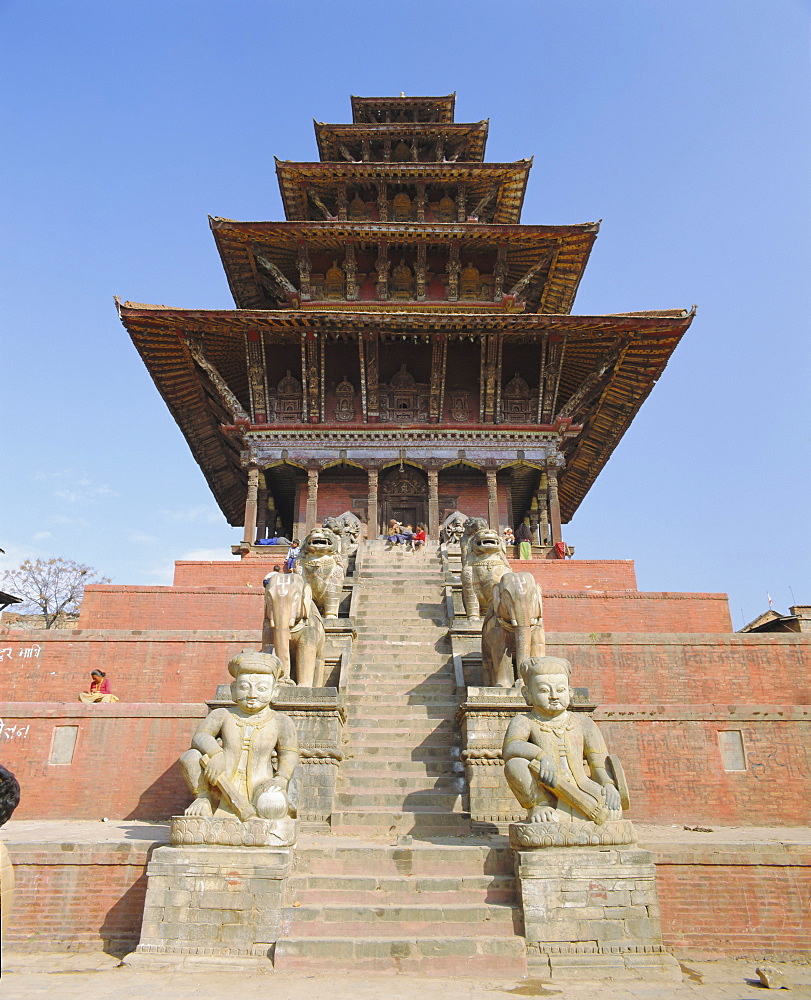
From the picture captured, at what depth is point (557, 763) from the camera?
18.7ft

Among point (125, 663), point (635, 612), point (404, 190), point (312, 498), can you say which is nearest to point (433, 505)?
point (312, 498)

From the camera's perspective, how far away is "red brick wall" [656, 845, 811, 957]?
5.61m

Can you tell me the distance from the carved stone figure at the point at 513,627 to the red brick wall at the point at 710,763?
1.46 m

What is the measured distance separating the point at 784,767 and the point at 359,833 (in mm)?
5240

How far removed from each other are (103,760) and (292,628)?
303cm

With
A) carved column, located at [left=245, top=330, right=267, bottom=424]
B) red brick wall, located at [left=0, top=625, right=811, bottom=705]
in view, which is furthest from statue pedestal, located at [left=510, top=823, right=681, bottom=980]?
carved column, located at [left=245, top=330, right=267, bottom=424]

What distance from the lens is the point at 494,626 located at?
827 centimetres

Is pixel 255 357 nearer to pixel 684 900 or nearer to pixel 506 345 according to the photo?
pixel 506 345

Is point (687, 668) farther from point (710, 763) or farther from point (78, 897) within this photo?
point (78, 897)

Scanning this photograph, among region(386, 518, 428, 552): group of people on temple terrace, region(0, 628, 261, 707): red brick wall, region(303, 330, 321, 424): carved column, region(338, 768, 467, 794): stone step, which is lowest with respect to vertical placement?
region(338, 768, 467, 794): stone step

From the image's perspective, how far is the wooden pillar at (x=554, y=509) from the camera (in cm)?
1931

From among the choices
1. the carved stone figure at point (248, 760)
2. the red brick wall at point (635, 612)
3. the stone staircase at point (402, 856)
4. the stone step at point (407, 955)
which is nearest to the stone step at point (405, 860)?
the stone staircase at point (402, 856)

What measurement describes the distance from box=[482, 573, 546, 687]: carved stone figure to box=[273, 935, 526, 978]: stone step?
310cm

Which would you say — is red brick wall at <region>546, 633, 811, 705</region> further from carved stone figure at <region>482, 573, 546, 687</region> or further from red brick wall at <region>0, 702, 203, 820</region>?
red brick wall at <region>0, 702, 203, 820</region>
